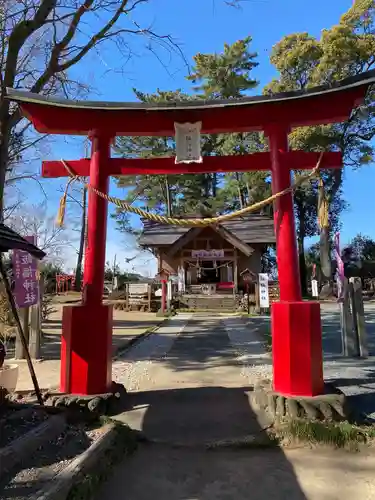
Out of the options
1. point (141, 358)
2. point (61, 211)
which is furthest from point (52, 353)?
point (61, 211)

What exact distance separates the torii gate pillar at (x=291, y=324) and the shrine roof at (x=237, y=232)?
1831 centimetres

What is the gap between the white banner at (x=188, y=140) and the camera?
558 cm

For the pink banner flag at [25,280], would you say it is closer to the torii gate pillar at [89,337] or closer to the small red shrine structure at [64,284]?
the torii gate pillar at [89,337]

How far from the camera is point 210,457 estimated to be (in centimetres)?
411

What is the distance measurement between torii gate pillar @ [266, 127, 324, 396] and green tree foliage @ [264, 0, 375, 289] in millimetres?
19568

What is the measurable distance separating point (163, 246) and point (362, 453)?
20429mm

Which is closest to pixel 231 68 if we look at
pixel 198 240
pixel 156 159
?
pixel 198 240

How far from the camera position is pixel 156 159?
5891 millimetres

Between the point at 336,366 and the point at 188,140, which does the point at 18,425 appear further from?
the point at 336,366

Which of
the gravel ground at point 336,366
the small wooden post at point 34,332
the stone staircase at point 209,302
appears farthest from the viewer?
the stone staircase at point 209,302

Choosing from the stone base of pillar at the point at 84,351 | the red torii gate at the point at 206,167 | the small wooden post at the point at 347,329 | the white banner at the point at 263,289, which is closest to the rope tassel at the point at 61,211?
the red torii gate at the point at 206,167

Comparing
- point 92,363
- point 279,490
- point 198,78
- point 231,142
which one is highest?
point 198,78

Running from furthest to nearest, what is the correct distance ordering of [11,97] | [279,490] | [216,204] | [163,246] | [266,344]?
[216,204] < [163,246] < [266,344] < [11,97] < [279,490]

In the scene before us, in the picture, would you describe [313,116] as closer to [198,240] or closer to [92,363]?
[92,363]
